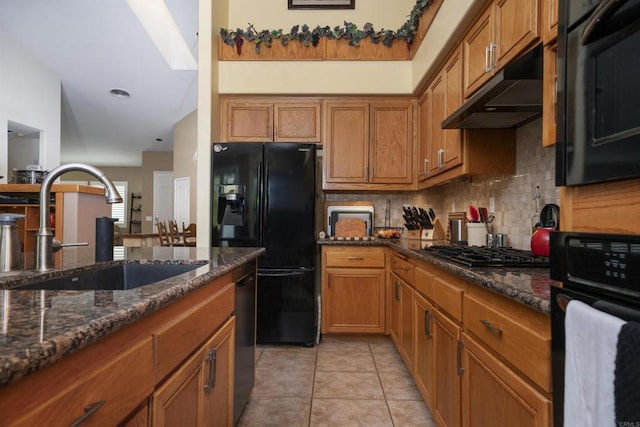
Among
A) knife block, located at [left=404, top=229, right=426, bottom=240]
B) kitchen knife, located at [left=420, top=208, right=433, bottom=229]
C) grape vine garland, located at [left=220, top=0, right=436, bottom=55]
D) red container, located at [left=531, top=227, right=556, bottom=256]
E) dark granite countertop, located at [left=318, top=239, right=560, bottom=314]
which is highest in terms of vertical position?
grape vine garland, located at [left=220, top=0, right=436, bottom=55]

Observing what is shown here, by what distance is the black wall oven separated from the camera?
0.62 m

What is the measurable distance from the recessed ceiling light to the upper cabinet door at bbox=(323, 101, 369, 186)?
457cm

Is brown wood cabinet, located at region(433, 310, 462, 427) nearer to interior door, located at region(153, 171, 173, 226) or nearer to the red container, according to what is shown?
the red container

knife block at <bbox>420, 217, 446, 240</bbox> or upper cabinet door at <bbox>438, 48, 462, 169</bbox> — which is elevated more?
upper cabinet door at <bbox>438, 48, 462, 169</bbox>

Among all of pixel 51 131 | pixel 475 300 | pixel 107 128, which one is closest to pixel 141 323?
pixel 475 300

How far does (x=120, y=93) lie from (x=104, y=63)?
0.93 meters

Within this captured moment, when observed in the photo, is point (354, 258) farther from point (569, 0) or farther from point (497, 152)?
point (569, 0)

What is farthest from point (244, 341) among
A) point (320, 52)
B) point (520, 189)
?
point (320, 52)

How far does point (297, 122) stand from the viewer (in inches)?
131

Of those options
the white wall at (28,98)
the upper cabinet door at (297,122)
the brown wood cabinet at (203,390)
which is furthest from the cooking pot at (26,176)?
the brown wood cabinet at (203,390)

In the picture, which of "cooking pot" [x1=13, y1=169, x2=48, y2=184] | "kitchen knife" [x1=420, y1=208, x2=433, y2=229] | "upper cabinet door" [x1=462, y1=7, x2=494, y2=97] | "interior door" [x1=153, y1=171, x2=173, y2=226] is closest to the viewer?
"upper cabinet door" [x1=462, y1=7, x2=494, y2=97]

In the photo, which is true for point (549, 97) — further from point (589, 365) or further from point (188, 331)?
point (188, 331)

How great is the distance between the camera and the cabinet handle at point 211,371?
1.18 m

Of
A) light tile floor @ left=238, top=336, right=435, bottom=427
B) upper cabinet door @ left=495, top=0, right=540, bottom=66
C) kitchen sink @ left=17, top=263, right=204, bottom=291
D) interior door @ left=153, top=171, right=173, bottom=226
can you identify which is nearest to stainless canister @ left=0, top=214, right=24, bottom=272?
kitchen sink @ left=17, top=263, right=204, bottom=291
